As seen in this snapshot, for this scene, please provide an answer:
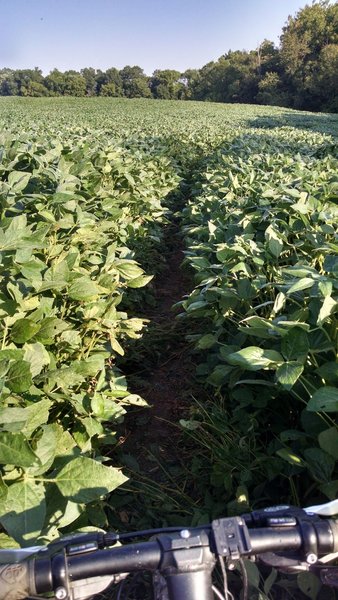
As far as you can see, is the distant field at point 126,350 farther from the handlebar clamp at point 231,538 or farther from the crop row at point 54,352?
the handlebar clamp at point 231,538

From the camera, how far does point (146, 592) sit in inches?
57.5

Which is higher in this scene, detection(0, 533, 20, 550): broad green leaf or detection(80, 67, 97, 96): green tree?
detection(80, 67, 97, 96): green tree

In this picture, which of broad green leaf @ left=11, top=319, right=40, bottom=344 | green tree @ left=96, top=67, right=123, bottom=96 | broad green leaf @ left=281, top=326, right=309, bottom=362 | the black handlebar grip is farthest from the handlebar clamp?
green tree @ left=96, top=67, right=123, bottom=96

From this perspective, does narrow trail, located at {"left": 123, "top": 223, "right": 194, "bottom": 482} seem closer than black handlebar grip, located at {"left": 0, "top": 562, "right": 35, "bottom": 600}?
No

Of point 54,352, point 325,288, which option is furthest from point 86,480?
point 54,352

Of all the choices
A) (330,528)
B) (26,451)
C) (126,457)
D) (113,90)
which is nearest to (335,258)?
(330,528)

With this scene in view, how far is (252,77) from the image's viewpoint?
64.6 m

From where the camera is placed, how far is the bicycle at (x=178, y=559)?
0.70 metres

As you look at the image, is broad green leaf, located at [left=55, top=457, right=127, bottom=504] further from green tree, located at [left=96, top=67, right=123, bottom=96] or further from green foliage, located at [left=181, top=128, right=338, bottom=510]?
green tree, located at [left=96, top=67, right=123, bottom=96]

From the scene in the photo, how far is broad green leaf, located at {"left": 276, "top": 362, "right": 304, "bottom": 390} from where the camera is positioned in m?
1.22

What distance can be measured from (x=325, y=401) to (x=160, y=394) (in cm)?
184

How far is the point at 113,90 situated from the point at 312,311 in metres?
81.5

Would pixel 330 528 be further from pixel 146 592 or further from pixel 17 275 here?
pixel 17 275

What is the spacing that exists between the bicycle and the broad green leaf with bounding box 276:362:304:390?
477 millimetres
